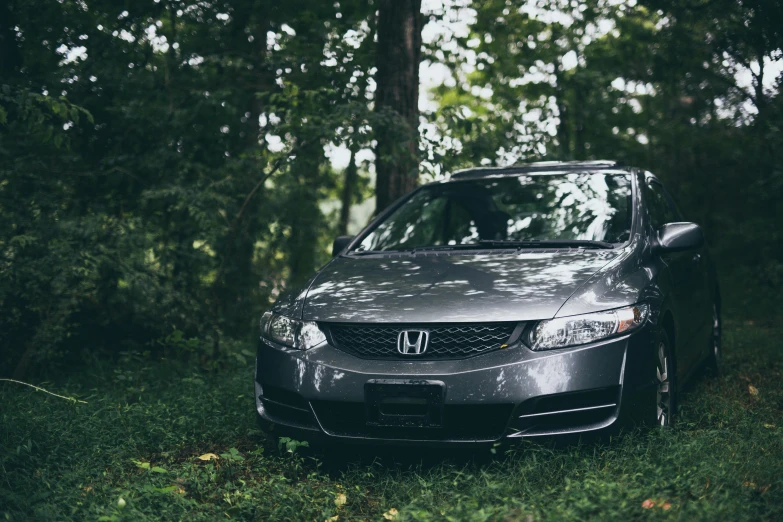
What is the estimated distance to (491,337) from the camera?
3730 mm

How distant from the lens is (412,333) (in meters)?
3.80

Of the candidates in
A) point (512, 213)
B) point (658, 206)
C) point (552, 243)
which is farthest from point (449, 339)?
point (658, 206)

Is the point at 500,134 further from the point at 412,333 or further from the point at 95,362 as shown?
the point at 412,333

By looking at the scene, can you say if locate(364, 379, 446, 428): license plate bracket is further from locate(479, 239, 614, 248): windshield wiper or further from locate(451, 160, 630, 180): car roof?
locate(451, 160, 630, 180): car roof

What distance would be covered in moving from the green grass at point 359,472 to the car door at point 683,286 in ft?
1.32

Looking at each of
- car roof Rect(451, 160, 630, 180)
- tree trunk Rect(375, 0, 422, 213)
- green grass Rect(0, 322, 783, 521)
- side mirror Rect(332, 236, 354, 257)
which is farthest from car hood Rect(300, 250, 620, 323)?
tree trunk Rect(375, 0, 422, 213)

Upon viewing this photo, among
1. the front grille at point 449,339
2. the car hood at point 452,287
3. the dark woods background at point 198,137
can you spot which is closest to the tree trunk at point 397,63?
the dark woods background at point 198,137

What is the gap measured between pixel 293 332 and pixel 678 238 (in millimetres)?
2318

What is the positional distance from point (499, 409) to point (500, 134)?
5.63m

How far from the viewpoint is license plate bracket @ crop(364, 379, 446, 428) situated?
144 inches

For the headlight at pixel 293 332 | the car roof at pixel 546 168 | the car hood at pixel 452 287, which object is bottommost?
the headlight at pixel 293 332

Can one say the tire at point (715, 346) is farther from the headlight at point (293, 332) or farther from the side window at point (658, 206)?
the headlight at point (293, 332)

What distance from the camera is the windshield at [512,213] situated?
498cm

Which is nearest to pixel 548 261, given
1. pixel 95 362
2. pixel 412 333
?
pixel 412 333
